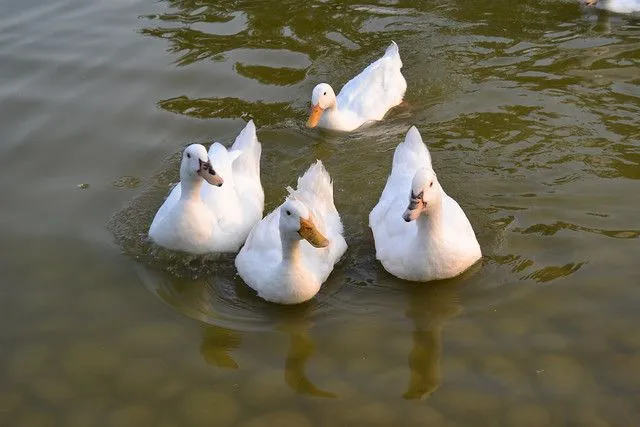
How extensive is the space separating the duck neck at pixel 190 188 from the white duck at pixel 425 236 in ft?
4.74

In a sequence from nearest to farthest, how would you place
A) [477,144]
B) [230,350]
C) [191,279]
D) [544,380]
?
[544,380] → [230,350] → [191,279] → [477,144]

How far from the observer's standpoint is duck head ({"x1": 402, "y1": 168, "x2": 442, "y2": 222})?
6027mm

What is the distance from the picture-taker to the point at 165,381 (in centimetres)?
570

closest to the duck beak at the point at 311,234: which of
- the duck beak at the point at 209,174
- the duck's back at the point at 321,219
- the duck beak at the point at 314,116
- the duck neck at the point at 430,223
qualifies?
the duck's back at the point at 321,219

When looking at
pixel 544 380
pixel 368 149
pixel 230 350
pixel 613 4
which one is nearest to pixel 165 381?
pixel 230 350

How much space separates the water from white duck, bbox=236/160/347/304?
0.17 m

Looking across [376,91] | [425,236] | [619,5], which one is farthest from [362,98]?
[619,5]

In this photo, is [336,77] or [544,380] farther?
[336,77]

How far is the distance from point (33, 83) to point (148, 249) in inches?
150

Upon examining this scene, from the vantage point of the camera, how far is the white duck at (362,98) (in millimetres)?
8570

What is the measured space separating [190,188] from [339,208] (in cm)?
142

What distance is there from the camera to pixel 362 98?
895 cm

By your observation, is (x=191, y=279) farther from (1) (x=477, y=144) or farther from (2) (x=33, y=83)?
(2) (x=33, y=83)

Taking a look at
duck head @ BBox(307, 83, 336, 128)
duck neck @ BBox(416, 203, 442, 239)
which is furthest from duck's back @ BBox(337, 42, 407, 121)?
duck neck @ BBox(416, 203, 442, 239)
